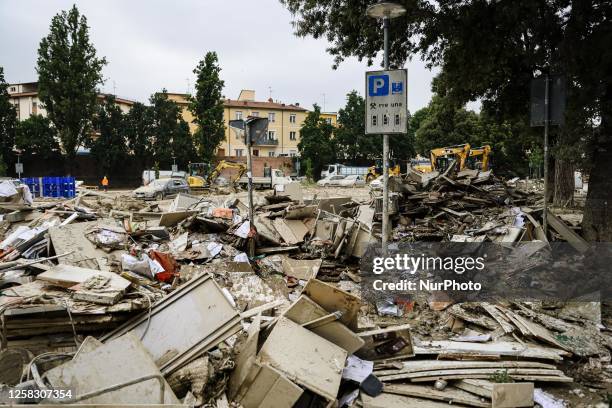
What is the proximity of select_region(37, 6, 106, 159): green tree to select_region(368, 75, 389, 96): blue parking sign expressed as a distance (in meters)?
39.2

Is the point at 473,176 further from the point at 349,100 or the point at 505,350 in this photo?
the point at 349,100

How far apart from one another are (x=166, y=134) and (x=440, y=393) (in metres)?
45.2

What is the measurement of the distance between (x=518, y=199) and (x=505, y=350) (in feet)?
25.6

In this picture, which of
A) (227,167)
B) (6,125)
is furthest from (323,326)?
(6,125)

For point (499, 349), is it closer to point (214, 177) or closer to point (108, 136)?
point (214, 177)

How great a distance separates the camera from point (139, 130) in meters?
44.8

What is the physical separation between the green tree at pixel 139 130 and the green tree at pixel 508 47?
3701cm

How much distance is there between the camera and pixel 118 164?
4503cm

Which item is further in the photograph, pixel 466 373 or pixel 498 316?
pixel 498 316

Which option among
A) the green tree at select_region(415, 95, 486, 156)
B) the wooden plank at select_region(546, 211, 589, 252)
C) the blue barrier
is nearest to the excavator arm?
the blue barrier

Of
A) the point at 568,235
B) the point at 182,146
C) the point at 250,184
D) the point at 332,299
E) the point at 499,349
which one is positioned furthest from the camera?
the point at 182,146

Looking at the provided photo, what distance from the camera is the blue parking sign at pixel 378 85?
268 inches

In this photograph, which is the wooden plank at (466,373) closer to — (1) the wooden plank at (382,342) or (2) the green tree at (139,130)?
(1) the wooden plank at (382,342)

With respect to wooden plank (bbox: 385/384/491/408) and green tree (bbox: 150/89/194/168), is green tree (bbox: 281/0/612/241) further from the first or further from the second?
green tree (bbox: 150/89/194/168)
